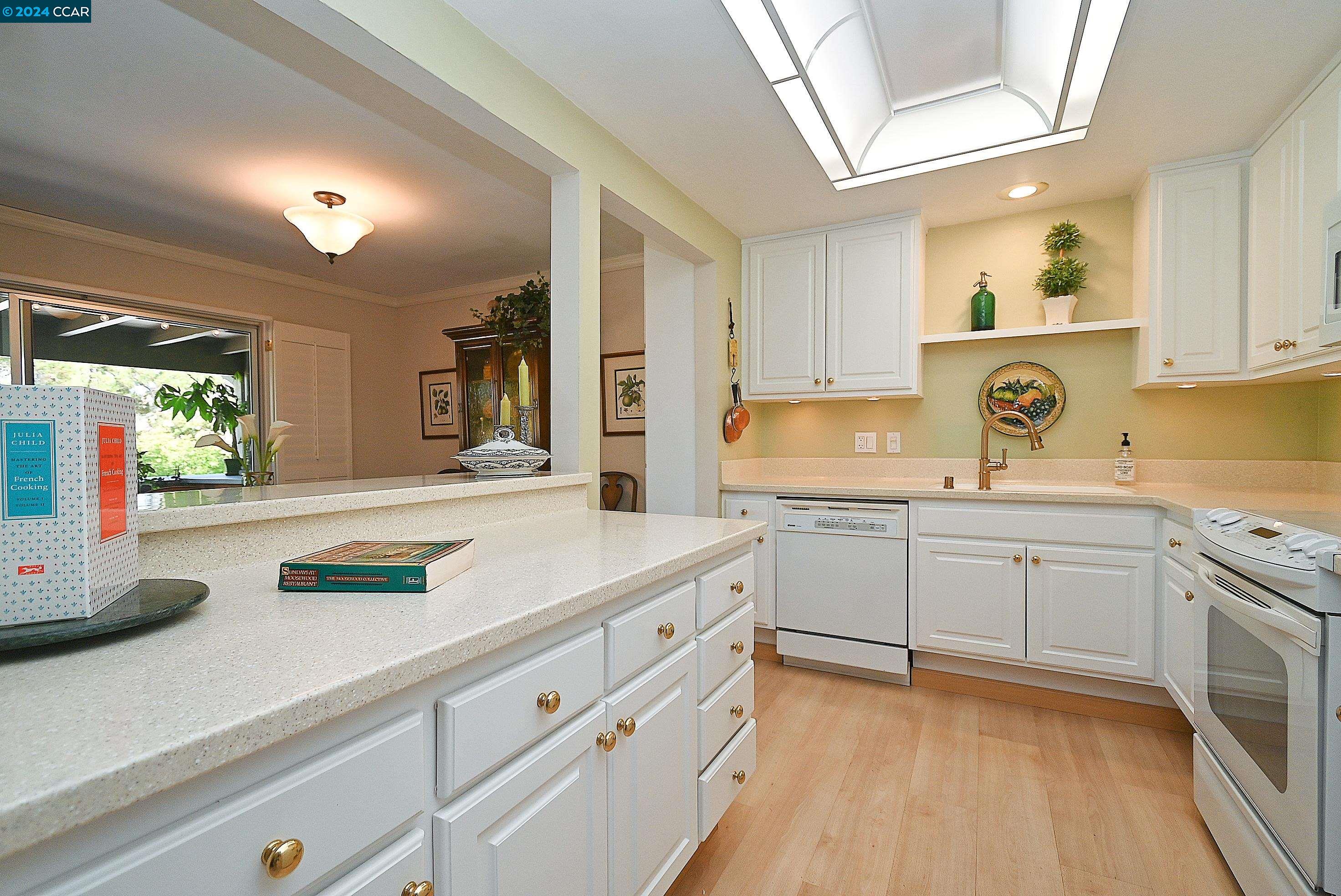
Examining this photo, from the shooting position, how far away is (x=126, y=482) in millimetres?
848

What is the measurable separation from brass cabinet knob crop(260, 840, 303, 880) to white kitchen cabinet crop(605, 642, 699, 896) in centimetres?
56

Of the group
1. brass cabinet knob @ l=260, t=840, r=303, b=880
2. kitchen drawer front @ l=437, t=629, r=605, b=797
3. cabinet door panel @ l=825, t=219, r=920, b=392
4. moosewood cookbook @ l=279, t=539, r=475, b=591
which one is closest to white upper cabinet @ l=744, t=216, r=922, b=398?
cabinet door panel @ l=825, t=219, r=920, b=392

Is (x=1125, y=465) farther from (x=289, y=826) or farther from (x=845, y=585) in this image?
(x=289, y=826)

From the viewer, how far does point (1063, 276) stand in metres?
2.93

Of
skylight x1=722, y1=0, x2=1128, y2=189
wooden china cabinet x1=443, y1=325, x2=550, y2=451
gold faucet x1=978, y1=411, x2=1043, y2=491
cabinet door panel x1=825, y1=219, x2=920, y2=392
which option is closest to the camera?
skylight x1=722, y1=0, x2=1128, y2=189

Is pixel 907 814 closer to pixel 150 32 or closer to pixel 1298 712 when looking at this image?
pixel 1298 712

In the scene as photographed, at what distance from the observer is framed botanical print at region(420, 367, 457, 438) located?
203 inches

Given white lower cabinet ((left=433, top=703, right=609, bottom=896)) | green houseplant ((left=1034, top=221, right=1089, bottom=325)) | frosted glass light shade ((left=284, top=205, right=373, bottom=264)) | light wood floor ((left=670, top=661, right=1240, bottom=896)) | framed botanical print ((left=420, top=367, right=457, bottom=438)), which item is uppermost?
frosted glass light shade ((left=284, top=205, right=373, bottom=264))

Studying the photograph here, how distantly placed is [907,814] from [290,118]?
3.38m

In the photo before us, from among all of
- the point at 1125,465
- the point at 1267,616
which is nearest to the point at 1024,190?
the point at 1125,465

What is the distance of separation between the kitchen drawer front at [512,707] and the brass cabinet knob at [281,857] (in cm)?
20

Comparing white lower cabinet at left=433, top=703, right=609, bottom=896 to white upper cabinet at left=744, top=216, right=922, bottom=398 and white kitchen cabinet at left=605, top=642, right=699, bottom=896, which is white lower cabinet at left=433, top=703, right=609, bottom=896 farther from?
white upper cabinet at left=744, top=216, right=922, bottom=398

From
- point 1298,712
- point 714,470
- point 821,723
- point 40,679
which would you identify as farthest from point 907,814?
point 40,679

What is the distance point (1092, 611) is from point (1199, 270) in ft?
4.73
